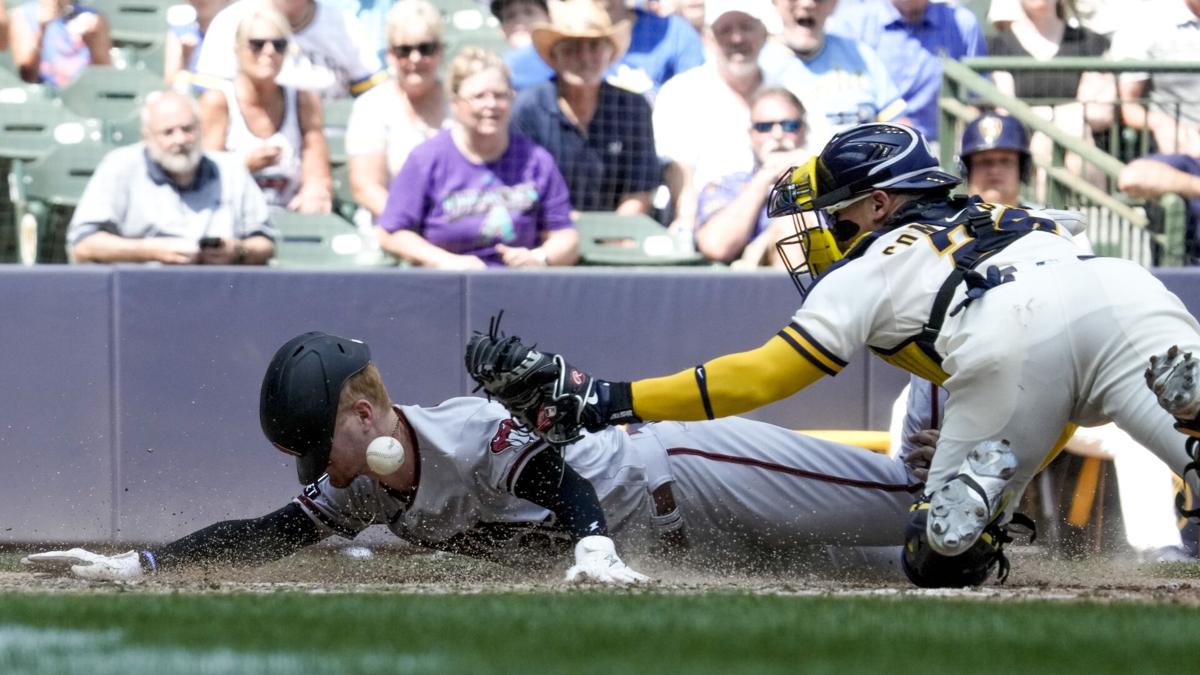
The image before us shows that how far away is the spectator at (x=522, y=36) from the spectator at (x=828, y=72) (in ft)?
4.05

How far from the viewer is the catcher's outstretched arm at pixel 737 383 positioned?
465 centimetres

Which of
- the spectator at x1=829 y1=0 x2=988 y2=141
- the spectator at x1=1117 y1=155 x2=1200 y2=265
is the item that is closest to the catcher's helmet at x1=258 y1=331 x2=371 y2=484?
the spectator at x1=1117 y1=155 x2=1200 y2=265

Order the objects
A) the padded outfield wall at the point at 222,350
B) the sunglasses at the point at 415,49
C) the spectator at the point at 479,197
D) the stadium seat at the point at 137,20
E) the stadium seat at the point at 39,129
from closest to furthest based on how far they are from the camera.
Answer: the padded outfield wall at the point at 222,350 → the spectator at the point at 479,197 → the sunglasses at the point at 415,49 → the stadium seat at the point at 39,129 → the stadium seat at the point at 137,20

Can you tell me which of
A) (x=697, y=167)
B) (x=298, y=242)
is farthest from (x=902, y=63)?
(x=298, y=242)

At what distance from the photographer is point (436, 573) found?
6.03 meters

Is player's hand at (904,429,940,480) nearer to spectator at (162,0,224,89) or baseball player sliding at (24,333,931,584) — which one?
baseball player sliding at (24,333,931,584)

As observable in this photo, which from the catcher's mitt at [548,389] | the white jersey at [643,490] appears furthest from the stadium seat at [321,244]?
the catcher's mitt at [548,389]

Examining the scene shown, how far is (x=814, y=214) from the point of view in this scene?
539 cm

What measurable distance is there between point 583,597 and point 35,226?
16.8 ft

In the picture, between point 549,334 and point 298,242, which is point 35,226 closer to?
point 298,242

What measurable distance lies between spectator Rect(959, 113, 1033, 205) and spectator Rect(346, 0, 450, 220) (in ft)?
9.12

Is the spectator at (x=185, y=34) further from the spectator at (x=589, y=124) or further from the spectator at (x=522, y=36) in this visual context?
the spectator at (x=589, y=124)

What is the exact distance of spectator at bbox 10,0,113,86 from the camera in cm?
914

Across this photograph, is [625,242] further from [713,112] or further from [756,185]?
[713,112]
